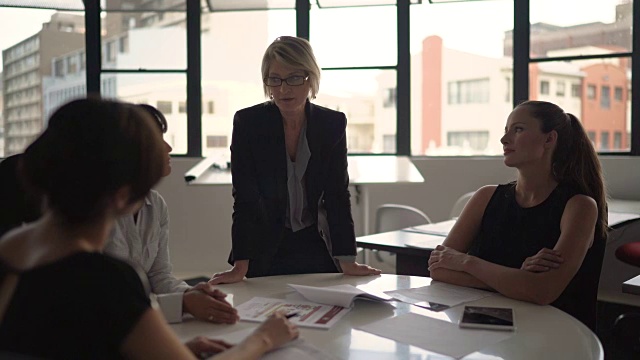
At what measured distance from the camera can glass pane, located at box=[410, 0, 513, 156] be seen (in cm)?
559

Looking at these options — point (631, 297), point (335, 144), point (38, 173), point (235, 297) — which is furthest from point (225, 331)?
point (631, 297)

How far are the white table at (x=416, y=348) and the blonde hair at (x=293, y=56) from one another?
77 centimetres

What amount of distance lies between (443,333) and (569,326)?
1.10 feet

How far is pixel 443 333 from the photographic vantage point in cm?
157

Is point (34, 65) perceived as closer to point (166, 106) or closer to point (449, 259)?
point (166, 106)

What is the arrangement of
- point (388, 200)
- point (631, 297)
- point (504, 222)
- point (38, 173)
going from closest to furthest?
point (38, 173) < point (504, 222) < point (631, 297) < point (388, 200)

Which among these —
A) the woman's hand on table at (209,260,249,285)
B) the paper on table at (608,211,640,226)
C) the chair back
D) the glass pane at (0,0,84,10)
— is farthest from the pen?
the glass pane at (0,0,84,10)

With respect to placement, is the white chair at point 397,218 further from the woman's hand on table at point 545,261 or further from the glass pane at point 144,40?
the glass pane at point 144,40

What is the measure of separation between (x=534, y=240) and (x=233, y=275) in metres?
0.99

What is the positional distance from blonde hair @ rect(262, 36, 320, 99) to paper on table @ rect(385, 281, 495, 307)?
0.83 metres

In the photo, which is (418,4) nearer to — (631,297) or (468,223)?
(631,297)

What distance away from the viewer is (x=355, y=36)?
19.3ft

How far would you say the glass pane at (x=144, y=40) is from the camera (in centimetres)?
594

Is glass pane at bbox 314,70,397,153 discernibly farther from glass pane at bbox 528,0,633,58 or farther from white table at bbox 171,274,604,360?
white table at bbox 171,274,604,360
